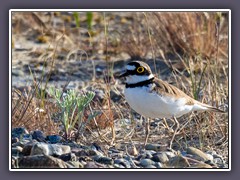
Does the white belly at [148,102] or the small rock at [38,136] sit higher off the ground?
the white belly at [148,102]

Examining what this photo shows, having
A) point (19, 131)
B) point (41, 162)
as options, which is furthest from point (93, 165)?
point (19, 131)

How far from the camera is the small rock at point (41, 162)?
540 centimetres

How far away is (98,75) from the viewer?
28.4ft

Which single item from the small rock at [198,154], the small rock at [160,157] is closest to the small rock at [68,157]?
the small rock at [160,157]

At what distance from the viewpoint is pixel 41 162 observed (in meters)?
5.42

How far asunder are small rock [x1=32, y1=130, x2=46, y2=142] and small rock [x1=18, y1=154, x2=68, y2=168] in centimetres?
60

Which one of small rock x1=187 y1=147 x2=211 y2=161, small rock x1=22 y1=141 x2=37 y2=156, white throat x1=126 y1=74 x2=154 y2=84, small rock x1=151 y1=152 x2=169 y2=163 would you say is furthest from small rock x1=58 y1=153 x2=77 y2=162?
small rock x1=187 y1=147 x2=211 y2=161

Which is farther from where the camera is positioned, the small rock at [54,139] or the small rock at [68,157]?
the small rock at [54,139]

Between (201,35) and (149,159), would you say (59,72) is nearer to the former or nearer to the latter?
(201,35)

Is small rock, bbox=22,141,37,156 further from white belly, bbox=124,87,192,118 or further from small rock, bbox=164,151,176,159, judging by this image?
small rock, bbox=164,151,176,159

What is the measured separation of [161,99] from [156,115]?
0.15 m

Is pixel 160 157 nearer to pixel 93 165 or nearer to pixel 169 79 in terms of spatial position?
pixel 93 165

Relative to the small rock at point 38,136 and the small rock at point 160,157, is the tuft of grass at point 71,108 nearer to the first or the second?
the small rock at point 38,136

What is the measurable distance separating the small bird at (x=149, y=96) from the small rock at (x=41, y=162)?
75cm
